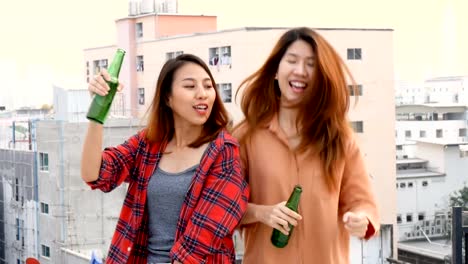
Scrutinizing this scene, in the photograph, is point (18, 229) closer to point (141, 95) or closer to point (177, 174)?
point (141, 95)

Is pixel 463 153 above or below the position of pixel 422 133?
below

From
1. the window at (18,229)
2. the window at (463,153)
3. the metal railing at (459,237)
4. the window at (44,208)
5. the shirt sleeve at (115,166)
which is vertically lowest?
the window at (18,229)

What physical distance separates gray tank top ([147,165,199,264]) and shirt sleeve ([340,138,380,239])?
265 mm

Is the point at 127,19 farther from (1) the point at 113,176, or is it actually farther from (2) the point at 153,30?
(1) the point at 113,176

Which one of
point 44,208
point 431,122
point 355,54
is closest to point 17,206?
point 44,208

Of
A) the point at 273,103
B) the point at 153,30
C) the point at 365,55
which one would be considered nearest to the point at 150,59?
the point at 153,30

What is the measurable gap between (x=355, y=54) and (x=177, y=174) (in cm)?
1179

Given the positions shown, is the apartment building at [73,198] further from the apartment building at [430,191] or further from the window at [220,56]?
the apartment building at [430,191]

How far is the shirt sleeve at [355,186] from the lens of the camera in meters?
1.42

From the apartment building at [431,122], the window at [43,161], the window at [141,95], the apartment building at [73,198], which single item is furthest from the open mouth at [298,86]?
the apartment building at [431,122]

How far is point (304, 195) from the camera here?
139 cm

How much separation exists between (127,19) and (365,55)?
425 cm

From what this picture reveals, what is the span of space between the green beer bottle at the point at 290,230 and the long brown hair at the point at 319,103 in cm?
10

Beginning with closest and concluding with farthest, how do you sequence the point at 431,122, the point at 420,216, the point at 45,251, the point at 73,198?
1. the point at 73,198
2. the point at 45,251
3. the point at 420,216
4. the point at 431,122
